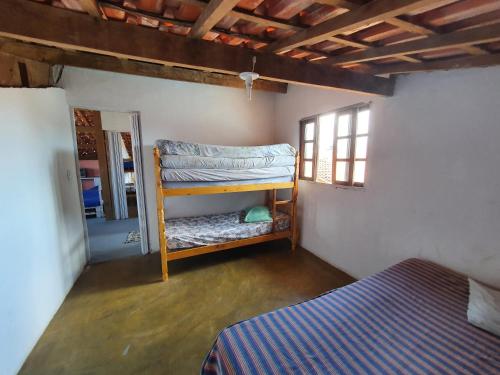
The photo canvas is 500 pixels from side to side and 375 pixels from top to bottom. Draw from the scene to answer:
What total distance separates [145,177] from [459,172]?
11.3ft

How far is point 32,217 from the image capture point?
1825 millimetres

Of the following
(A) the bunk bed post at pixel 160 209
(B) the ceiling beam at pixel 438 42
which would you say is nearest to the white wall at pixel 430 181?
(B) the ceiling beam at pixel 438 42

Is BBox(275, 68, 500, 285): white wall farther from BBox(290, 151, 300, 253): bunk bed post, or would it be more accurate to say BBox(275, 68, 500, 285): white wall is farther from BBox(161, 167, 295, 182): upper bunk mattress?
BBox(161, 167, 295, 182): upper bunk mattress

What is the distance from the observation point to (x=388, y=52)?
1.43 m

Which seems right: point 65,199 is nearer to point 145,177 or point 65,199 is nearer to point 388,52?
point 145,177

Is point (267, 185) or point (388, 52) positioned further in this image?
point (267, 185)

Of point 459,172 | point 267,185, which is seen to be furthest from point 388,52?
point 267,185

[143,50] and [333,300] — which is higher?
[143,50]

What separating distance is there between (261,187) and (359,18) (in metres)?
2.15

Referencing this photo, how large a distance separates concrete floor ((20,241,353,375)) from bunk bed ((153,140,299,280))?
31 cm

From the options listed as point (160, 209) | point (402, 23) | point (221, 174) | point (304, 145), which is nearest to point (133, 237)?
point (160, 209)

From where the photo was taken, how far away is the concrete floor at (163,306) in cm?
163

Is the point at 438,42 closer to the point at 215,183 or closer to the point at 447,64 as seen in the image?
the point at 447,64

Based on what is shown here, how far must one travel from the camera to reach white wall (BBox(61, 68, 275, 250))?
2.78 meters
